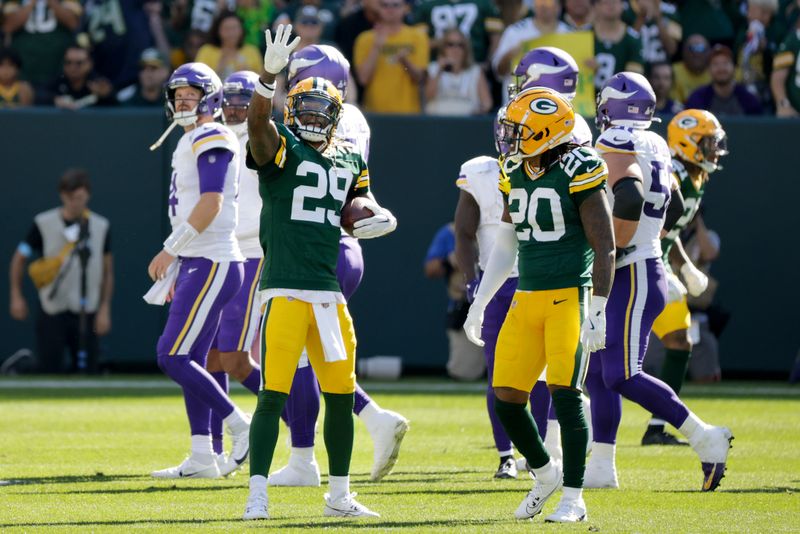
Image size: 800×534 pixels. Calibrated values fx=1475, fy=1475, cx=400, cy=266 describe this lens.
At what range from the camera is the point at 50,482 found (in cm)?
770

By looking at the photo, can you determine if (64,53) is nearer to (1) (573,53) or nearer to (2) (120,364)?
(2) (120,364)

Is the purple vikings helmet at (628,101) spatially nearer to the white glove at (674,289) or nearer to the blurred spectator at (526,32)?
the white glove at (674,289)

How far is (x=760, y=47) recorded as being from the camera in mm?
15773

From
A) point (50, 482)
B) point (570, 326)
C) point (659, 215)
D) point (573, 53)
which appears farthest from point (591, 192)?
point (573, 53)

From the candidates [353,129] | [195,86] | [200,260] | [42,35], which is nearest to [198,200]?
[200,260]

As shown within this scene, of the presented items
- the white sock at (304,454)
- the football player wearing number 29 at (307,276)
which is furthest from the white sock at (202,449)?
the football player wearing number 29 at (307,276)

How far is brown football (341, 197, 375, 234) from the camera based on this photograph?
257 inches

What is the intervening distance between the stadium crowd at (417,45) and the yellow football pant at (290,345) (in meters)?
8.44

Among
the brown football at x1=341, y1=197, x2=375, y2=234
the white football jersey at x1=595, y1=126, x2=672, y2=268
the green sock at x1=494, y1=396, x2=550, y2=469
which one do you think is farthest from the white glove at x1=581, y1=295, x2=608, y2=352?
the white football jersey at x1=595, y1=126, x2=672, y2=268

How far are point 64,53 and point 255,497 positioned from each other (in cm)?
1055

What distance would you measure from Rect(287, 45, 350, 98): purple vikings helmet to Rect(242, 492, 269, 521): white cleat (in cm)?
259

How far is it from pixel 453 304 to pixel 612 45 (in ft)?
10.1

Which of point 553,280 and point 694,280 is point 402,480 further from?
point 694,280

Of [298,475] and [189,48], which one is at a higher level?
[189,48]
